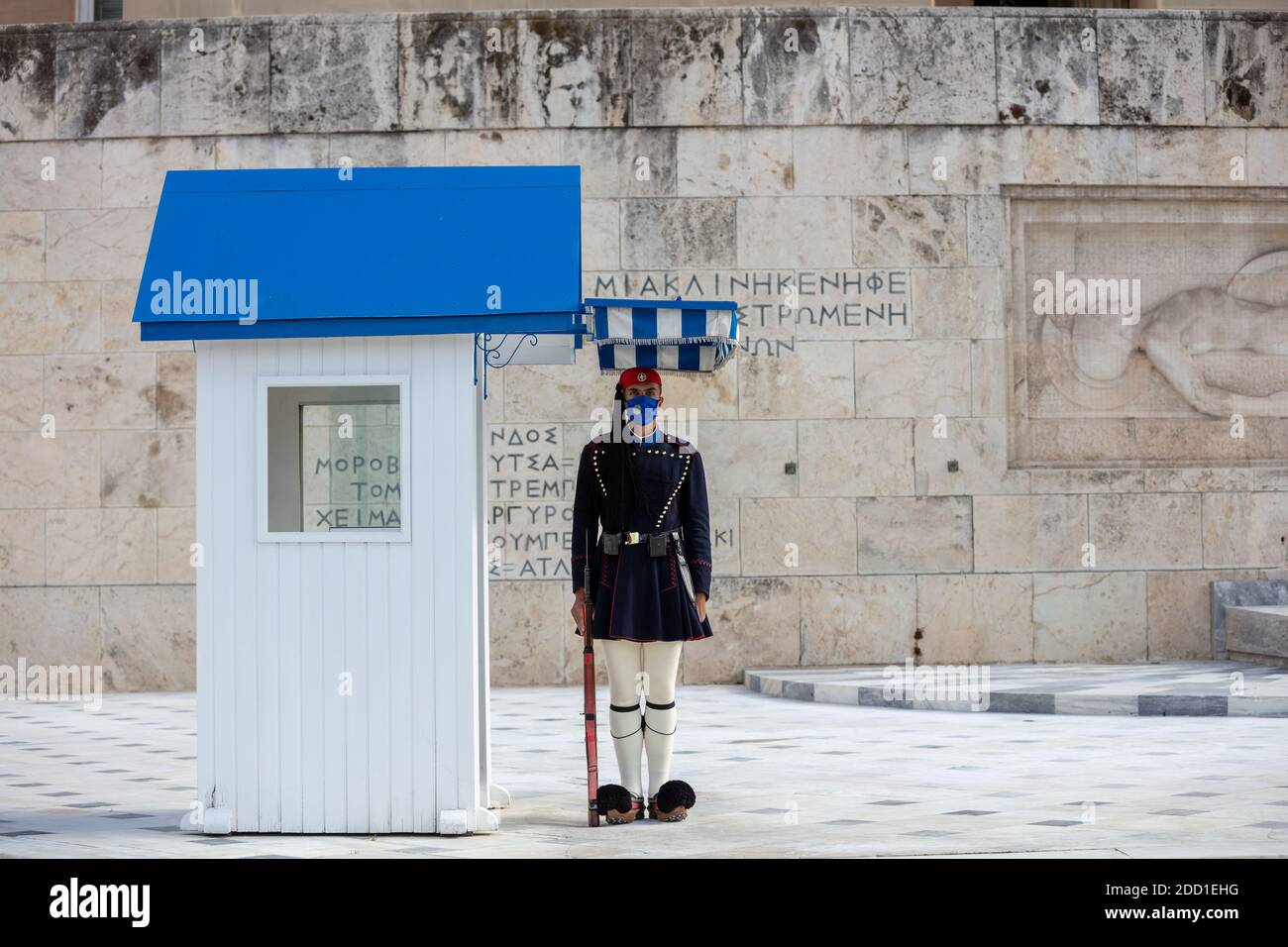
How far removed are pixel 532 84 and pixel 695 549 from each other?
7195mm

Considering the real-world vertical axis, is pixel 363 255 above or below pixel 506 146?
below

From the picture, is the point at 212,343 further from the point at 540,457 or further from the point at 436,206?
the point at 540,457

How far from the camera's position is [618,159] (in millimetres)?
13172

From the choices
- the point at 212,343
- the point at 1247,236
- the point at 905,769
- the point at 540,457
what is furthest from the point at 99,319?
the point at 1247,236

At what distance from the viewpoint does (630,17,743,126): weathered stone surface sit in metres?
13.2

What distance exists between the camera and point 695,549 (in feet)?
23.0

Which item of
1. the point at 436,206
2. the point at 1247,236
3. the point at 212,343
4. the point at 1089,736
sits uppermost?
the point at 1247,236

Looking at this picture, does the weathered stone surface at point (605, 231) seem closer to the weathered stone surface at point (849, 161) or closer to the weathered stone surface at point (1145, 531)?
the weathered stone surface at point (849, 161)

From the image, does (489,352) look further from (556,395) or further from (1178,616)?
(1178,616)

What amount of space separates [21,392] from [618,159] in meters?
5.27

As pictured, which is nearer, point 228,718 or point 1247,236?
point 228,718

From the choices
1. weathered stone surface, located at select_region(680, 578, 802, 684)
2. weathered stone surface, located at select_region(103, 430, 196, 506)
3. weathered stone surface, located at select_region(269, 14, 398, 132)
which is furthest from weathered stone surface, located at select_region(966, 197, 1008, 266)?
weathered stone surface, located at select_region(103, 430, 196, 506)

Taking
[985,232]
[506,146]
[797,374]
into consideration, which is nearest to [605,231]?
[506,146]

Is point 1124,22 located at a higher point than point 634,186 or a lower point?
higher
